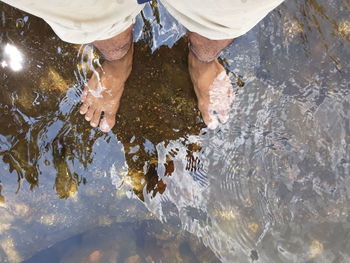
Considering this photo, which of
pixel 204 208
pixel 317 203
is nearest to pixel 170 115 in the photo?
pixel 204 208

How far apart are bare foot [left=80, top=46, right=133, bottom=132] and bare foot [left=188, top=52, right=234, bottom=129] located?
17.0 inches

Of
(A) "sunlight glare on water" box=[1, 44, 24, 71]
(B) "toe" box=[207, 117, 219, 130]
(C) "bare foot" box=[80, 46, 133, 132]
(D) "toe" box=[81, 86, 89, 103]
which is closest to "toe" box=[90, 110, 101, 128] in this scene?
(C) "bare foot" box=[80, 46, 133, 132]

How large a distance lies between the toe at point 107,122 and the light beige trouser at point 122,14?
75cm

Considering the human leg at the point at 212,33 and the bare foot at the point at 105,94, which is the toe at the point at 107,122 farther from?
the human leg at the point at 212,33

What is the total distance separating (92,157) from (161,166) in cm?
44

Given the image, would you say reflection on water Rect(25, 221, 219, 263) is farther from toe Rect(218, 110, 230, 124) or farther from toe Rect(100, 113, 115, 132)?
toe Rect(218, 110, 230, 124)

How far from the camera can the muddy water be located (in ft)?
7.52

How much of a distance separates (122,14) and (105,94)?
876 mm

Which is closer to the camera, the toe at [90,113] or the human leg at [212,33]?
the human leg at [212,33]

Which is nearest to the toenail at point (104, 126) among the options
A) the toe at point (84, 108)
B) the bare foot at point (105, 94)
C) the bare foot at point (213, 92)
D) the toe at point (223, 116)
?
the bare foot at point (105, 94)

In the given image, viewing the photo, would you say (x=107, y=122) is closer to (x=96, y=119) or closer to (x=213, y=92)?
(x=96, y=119)

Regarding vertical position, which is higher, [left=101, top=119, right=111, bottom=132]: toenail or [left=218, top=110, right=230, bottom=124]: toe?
[left=218, top=110, right=230, bottom=124]: toe

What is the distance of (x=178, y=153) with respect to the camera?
7.75ft

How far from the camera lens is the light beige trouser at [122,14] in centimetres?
133
